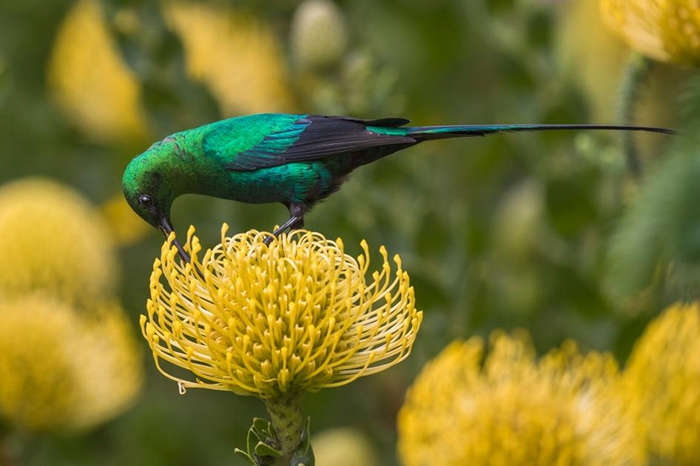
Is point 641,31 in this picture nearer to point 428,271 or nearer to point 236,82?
point 428,271

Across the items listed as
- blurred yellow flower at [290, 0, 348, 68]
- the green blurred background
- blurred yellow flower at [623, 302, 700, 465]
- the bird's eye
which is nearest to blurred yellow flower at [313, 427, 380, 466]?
the green blurred background

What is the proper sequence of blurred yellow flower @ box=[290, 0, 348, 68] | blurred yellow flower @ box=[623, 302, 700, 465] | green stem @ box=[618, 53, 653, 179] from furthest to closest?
blurred yellow flower @ box=[290, 0, 348, 68] → blurred yellow flower @ box=[623, 302, 700, 465] → green stem @ box=[618, 53, 653, 179]

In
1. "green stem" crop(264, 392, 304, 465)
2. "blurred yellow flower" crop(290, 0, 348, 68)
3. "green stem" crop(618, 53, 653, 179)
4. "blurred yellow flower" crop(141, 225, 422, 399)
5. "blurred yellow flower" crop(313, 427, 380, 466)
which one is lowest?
"blurred yellow flower" crop(313, 427, 380, 466)

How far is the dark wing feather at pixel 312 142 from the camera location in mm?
1349

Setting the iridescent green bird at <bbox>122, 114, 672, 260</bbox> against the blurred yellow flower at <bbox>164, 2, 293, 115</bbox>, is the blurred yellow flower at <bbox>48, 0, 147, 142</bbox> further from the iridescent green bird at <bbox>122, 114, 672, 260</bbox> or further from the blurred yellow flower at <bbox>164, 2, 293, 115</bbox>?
the iridescent green bird at <bbox>122, 114, 672, 260</bbox>

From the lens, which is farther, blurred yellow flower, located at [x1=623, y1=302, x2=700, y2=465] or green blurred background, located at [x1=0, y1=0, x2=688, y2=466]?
green blurred background, located at [x1=0, y1=0, x2=688, y2=466]

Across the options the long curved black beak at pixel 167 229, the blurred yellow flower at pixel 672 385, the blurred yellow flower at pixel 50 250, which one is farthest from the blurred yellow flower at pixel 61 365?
the blurred yellow flower at pixel 672 385

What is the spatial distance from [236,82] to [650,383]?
1.30 meters

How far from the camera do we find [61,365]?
84.5 inches

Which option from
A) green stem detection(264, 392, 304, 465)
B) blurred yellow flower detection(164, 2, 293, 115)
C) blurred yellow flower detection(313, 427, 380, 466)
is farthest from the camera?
blurred yellow flower detection(164, 2, 293, 115)

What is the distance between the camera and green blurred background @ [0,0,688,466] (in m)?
2.08

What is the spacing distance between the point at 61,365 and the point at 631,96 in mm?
1185

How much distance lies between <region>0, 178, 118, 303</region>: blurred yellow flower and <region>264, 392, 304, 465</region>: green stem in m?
1.12

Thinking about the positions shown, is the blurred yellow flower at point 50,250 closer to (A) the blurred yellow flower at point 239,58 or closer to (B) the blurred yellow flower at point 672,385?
(A) the blurred yellow flower at point 239,58
